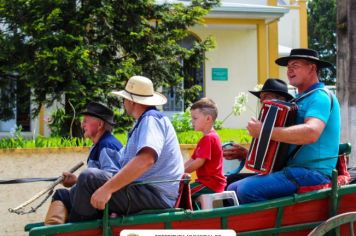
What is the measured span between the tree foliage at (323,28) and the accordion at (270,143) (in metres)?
30.8

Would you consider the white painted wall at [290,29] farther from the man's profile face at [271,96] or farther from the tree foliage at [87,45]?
the man's profile face at [271,96]

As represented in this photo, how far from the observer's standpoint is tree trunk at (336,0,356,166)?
6801mm

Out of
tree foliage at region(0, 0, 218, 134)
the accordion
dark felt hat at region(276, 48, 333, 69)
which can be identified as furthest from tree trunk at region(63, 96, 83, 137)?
the accordion

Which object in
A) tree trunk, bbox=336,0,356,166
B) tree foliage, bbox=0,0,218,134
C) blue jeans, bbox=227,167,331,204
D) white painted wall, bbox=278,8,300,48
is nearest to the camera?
blue jeans, bbox=227,167,331,204

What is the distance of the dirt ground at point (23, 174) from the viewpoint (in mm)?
6992

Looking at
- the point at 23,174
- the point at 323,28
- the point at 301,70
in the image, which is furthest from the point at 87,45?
the point at 323,28

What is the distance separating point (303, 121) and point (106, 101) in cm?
609

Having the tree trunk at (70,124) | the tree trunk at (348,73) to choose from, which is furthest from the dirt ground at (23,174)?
the tree trunk at (348,73)

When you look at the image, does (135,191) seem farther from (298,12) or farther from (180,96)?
(298,12)

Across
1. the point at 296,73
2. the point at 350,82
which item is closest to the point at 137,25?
the point at 350,82

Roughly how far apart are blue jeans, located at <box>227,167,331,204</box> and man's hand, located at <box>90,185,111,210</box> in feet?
3.76

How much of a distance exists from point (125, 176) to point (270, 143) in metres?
1.11

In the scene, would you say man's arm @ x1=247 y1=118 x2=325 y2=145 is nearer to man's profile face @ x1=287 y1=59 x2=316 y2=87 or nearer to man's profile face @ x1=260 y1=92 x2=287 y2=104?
man's profile face @ x1=287 y1=59 x2=316 y2=87

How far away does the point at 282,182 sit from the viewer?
411cm
